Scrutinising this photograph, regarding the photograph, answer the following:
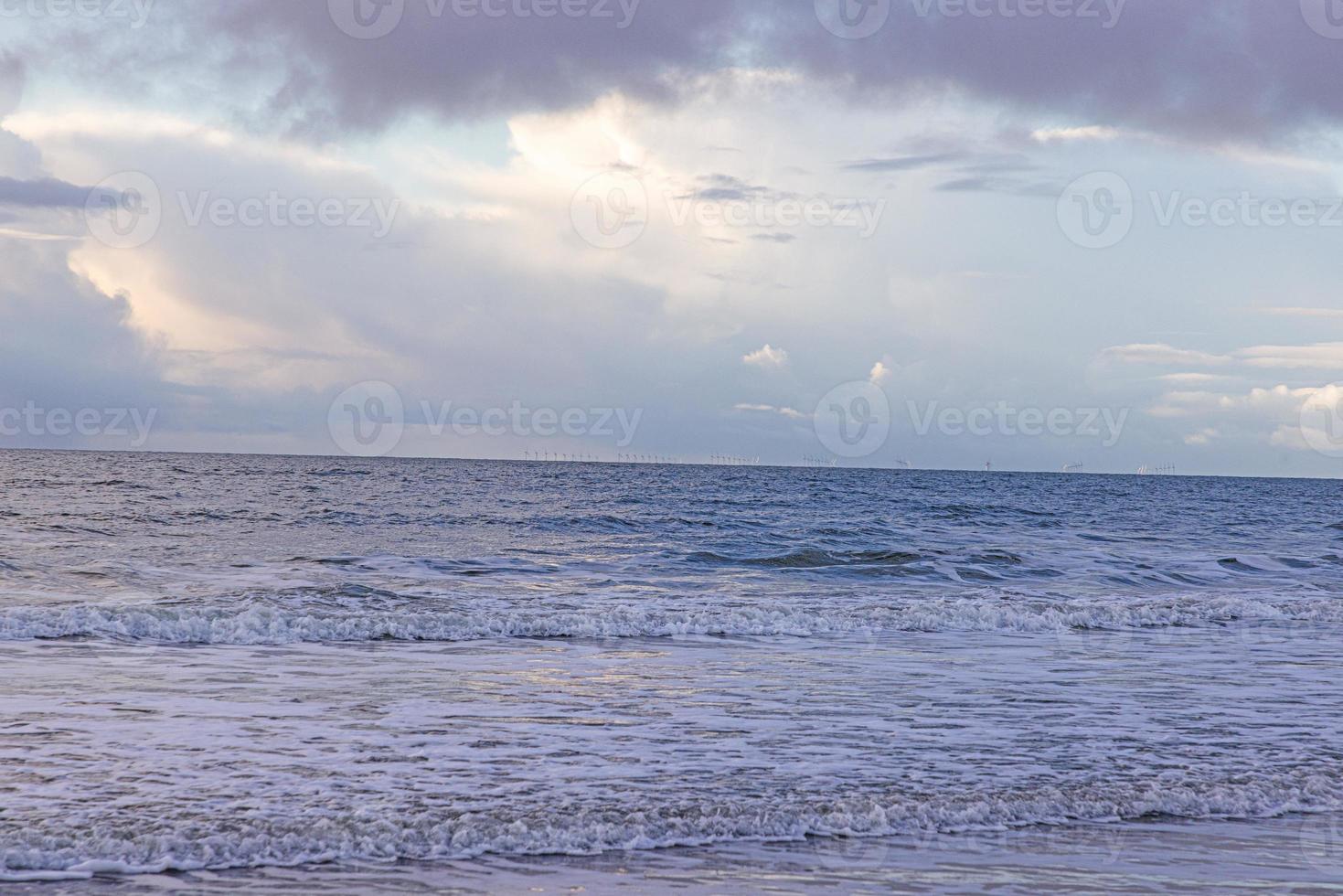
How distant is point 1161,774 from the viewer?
9125 mm

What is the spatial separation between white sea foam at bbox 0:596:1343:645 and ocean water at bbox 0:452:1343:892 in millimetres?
84

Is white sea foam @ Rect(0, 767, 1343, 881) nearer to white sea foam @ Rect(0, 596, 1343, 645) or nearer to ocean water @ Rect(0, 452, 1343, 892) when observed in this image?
ocean water @ Rect(0, 452, 1343, 892)

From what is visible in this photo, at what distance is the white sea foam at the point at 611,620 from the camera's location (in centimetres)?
1727

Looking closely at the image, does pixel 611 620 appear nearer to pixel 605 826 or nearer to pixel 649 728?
pixel 649 728

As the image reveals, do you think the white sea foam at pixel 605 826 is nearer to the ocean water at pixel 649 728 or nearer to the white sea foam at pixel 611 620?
the ocean water at pixel 649 728

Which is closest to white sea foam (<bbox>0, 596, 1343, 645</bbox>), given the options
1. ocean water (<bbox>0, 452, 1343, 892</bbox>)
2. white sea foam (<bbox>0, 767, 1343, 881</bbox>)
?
ocean water (<bbox>0, 452, 1343, 892</bbox>)

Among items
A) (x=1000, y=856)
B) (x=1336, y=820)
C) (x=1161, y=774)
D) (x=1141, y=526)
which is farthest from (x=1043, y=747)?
(x=1141, y=526)

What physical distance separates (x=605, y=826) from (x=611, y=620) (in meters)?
11.9

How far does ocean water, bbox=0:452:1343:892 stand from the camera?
276 inches

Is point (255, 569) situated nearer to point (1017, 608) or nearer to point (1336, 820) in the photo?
point (1017, 608)

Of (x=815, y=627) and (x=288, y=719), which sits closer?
(x=288, y=719)

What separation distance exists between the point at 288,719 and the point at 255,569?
16.6 m

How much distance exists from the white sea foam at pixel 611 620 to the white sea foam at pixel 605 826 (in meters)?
10.3

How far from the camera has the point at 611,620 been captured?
764 inches
